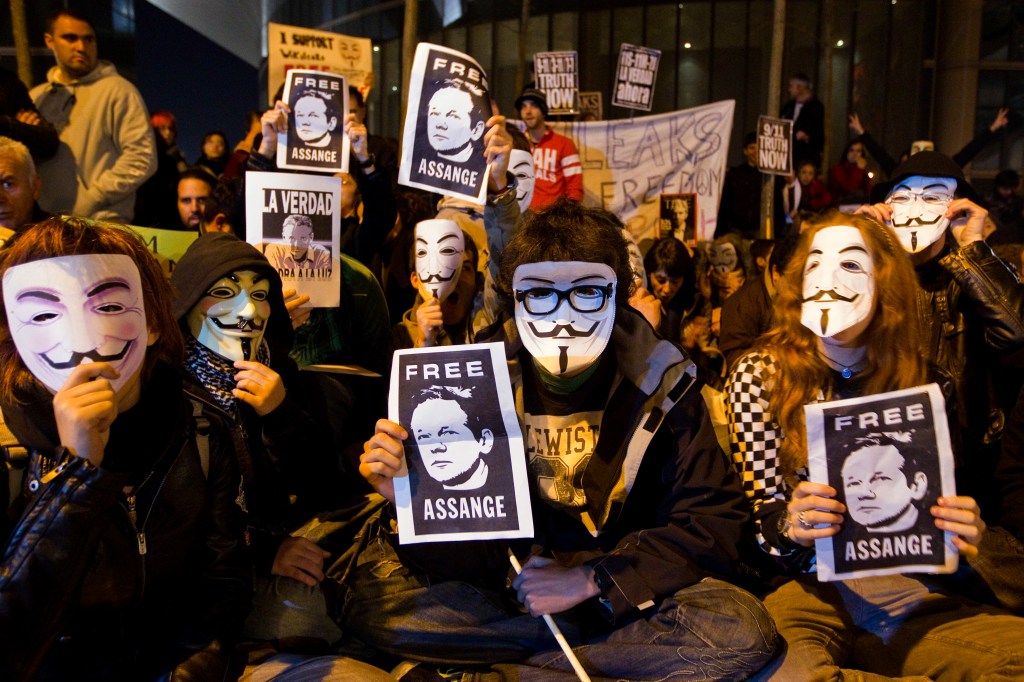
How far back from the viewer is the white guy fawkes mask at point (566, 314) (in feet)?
9.75

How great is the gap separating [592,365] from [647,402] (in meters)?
0.23

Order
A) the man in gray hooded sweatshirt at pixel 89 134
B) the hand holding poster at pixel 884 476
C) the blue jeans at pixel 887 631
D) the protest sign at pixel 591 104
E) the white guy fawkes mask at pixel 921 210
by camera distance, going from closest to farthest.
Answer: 1. the hand holding poster at pixel 884 476
2. the blue jeans at pixel 887 631
3. the white guy fawkes mask at pixel 921 210
4. the man in gray hooded sweatshirt at pixel 89 134
5. the protest sign at pixel 591 104

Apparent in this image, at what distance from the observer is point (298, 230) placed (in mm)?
4059

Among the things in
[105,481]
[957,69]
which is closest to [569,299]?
[105,481]

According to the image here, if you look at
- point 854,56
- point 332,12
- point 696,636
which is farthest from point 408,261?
point 332,12

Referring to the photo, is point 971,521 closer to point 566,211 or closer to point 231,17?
point 566,211

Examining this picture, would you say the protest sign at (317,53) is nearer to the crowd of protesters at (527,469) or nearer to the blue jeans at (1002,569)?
the crowd of protesters at (527,469)

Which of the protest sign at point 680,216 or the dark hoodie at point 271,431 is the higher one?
the protest sign at point 680,216

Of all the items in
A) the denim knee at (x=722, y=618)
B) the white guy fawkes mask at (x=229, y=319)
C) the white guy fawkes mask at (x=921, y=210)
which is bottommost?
the denim knee at (x=722, y=618)

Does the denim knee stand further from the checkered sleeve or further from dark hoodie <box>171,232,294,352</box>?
dark hoodie <box>171,232,294,352</box>

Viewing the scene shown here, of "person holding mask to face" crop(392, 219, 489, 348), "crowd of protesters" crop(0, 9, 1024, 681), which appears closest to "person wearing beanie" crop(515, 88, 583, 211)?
"person holding mask to face" crop(392, 219, 489, 348)

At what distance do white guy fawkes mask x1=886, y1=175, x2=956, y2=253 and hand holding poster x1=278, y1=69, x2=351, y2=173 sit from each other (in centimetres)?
254

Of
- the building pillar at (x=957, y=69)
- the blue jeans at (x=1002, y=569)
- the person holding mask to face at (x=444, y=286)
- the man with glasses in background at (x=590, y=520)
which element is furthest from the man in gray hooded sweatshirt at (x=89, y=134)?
the building pillar at (x=957, y=69)

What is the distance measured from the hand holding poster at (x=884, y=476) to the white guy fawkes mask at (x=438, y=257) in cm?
203
